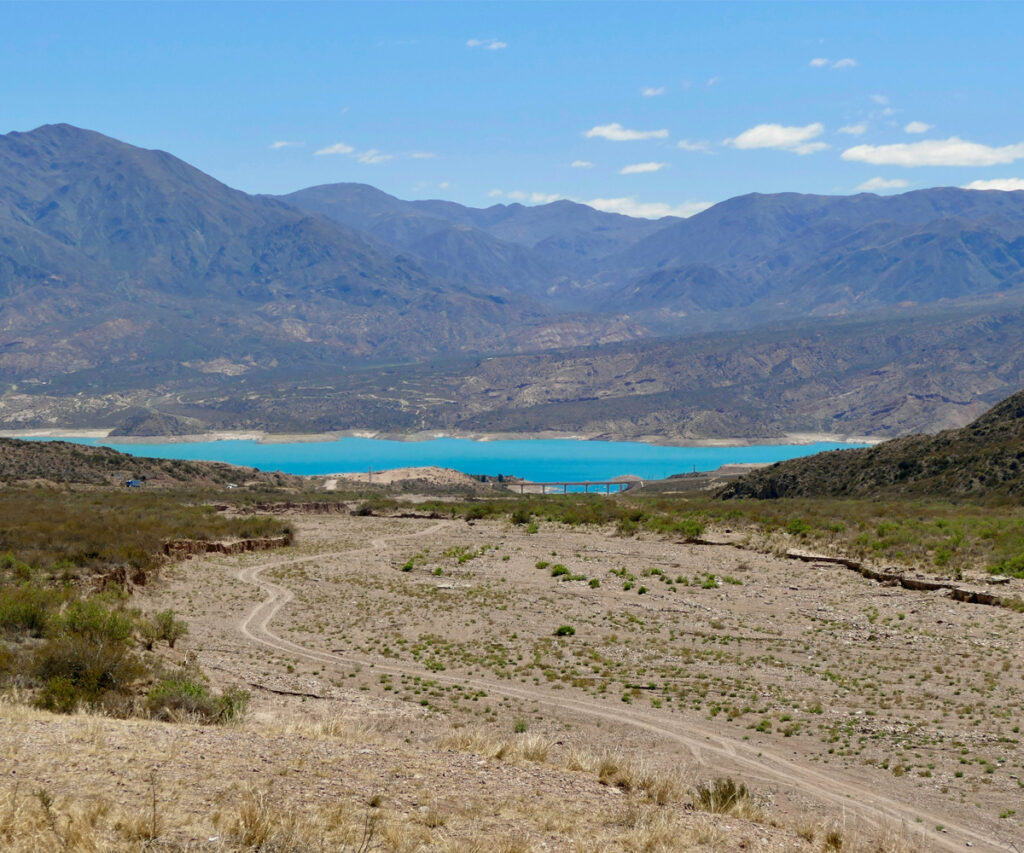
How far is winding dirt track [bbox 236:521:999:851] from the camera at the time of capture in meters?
11.2

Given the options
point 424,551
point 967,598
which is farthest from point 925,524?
point 424,551

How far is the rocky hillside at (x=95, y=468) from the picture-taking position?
63500 mm

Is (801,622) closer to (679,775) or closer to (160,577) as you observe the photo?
(679,775)

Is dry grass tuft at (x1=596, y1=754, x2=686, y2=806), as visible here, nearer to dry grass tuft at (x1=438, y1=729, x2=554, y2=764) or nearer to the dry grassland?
the dry grassland

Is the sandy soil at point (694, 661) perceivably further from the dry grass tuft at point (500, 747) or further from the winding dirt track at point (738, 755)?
the dry grass tuft at point (500, 747)

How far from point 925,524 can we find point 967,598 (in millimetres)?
10619

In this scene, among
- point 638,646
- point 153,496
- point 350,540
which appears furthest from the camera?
point 153,496

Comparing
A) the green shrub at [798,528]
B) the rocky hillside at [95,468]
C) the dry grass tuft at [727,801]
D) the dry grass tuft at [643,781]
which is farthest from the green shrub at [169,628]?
the rocky hillside at [95,468]

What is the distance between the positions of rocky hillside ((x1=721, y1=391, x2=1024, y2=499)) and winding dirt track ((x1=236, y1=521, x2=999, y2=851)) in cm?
3246

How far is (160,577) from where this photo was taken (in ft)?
91.8

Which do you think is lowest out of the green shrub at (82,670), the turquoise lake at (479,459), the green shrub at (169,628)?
the turquoise lake at (479,459)

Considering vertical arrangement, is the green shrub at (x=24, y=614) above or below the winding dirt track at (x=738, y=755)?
above

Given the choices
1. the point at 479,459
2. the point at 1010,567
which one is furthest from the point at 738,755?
the point at 479,459

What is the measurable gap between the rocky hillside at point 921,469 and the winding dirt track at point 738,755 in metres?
32.5
